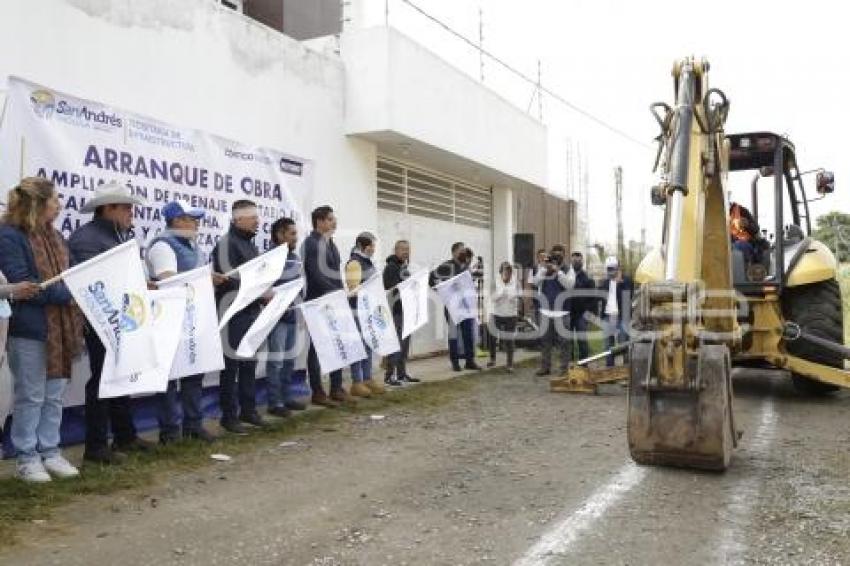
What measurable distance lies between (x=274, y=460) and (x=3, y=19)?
4.15 metres

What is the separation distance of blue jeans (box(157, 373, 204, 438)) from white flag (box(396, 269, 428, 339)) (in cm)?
360

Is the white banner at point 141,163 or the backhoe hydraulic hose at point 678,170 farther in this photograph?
the white banner at point 141,163

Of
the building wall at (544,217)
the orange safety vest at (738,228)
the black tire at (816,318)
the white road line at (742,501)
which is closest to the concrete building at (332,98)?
the building wall at (544,217)

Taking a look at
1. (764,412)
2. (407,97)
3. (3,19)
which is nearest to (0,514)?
(3,19)

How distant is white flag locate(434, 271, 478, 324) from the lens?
413 inches

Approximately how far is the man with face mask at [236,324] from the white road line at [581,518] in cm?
320

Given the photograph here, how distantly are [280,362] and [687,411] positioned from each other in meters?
3.97

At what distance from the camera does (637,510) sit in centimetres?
425

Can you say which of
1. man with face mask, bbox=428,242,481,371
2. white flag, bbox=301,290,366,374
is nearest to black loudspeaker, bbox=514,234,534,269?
man with face mask, bbox=428,242,481,371

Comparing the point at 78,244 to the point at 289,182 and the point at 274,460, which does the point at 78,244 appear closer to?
the point at 274,460

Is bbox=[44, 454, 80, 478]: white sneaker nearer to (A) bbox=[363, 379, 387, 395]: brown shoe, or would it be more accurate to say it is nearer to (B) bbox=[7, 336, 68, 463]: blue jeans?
(B) bbox=[7, 336, 68, 463]: blue jeans

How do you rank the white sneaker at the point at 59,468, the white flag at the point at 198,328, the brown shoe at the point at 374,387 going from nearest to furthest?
the white sneaker at the point at 59,468
the white flag at the point at 198,328
the brown shoe at the point at 374,387

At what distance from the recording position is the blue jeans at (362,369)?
8.45 metres

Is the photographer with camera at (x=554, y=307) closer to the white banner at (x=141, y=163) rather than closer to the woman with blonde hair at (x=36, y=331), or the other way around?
the white banner at (x=141, y=163)
